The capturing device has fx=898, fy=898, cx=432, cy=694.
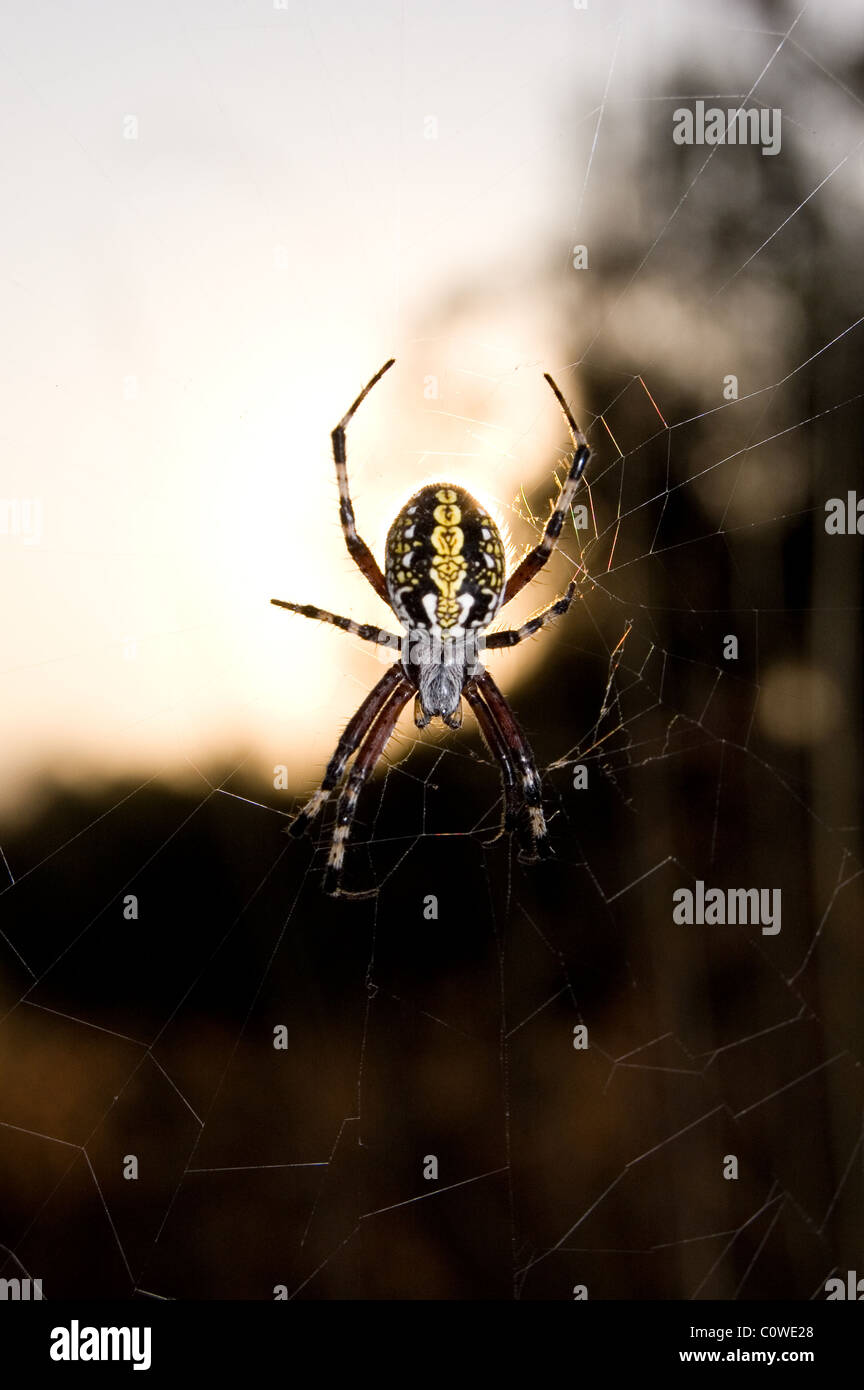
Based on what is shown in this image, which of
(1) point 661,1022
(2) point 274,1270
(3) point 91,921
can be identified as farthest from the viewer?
(1) point 661,1022

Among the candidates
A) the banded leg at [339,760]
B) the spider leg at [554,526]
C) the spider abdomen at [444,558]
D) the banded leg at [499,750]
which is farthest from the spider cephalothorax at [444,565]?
the banded leg at [499,750]

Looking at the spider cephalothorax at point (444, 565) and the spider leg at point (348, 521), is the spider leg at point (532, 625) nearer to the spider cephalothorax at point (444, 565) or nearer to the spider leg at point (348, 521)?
the spider cephalothorax at point (444, 565)

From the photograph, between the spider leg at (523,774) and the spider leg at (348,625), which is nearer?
the spider leg at (348,625)

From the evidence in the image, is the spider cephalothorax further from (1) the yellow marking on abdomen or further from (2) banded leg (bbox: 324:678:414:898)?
(2) banded leg (bbox: 324:678:414:898)

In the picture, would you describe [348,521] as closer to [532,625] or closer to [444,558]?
[444,558]
